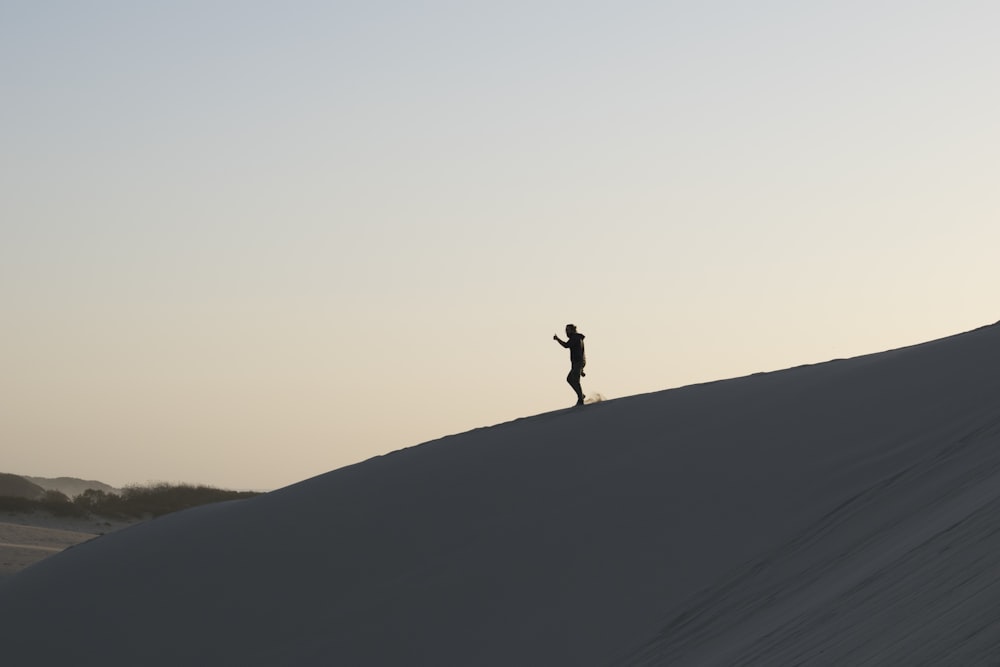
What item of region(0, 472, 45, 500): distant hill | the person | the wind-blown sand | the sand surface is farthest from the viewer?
region(0, 472, 45, 500): distant hill

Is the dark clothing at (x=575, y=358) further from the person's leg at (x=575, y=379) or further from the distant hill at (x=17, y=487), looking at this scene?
the distant hill at (x=17, y=487)

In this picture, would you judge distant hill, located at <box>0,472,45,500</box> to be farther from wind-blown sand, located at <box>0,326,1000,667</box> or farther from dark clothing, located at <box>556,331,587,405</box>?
dark clothing, located at <box>556,331,587,405</box>

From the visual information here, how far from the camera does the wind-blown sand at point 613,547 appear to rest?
20.2ft

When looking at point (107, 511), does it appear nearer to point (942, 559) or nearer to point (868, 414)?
point (868, 414)

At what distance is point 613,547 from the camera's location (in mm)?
9672

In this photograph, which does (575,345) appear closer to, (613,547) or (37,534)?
(613,547)

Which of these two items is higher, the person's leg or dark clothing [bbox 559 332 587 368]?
dark clothing [bbox 559 332 587 368]

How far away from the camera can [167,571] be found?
40.0ft

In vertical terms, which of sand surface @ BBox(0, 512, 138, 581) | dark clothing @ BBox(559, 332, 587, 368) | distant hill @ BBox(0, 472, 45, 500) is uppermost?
dark clothing @ BBox(559, 332, 587, 368)

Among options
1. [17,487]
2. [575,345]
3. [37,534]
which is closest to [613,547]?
[575,345]

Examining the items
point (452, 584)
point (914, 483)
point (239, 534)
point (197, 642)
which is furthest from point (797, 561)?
point (239, 534)

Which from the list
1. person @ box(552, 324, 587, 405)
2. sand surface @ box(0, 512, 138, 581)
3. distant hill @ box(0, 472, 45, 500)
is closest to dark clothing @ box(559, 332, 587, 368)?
person @ box(552, 324, 587, 405)

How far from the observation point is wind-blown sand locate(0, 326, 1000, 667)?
6.17 metres

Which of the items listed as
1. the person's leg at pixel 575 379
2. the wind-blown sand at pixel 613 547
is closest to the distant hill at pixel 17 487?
the wind-blown sand at pixel 613 547
